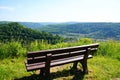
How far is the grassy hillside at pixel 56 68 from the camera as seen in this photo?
6.23 metres

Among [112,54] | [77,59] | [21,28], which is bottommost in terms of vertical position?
[21,28]

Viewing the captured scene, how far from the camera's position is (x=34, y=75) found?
626 cm

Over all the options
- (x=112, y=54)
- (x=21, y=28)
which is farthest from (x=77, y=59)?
(x=21, y=28)

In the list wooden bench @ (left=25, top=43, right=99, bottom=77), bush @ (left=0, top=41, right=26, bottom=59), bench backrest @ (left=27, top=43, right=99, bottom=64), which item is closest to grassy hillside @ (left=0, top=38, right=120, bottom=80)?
bush @ (left=0, top=41, right=26, bottom=59)

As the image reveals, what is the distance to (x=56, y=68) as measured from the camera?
7.14 m

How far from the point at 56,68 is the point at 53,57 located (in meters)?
1.64

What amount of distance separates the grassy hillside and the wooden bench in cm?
46

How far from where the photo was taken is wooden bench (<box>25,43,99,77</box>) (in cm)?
521

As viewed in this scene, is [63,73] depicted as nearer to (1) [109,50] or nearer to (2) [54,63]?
(2) [54,63]

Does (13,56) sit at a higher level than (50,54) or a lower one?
lower

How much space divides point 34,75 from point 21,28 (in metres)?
90.7

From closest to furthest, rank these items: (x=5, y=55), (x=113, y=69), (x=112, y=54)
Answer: (x=113, y=69) → (x=5, y=55) → (x=112, y=54)

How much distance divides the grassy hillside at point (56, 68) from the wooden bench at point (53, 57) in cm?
46

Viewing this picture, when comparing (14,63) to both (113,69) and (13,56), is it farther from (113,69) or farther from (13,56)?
(113,69)
